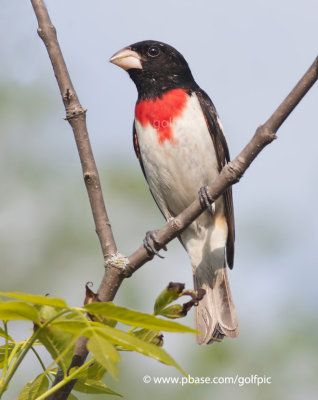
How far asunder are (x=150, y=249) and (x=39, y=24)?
44.8 inches

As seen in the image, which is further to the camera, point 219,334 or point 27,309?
point 219,334

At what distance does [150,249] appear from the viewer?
9.65ft

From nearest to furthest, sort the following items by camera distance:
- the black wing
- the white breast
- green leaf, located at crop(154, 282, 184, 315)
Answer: green leaf, located at crop(154, 282, 184, 315) < the white breast < the black wing

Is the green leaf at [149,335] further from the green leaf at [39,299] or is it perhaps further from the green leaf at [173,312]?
the green leaf at [39,299]

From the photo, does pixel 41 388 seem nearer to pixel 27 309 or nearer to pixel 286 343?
pixel 27 309

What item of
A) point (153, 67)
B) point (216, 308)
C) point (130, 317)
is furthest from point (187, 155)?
point (130, 317)

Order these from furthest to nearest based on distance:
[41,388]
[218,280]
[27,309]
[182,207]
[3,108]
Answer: [3,108] → [218,280] → [182,207] → [41,388] → [27,309]

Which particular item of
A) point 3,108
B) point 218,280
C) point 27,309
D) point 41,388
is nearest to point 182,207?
point 218,280

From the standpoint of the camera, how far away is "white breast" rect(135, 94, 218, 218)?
16.8 feet

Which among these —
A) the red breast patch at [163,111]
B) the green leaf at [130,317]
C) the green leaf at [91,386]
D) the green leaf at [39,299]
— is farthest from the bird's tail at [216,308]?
the green leaf at [39,299]

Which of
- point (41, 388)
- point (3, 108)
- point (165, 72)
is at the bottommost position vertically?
point (41, 388)

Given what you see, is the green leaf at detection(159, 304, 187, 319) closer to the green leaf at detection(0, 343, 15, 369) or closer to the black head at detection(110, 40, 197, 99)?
the green leaf at detection(0, 343, 15, 369)

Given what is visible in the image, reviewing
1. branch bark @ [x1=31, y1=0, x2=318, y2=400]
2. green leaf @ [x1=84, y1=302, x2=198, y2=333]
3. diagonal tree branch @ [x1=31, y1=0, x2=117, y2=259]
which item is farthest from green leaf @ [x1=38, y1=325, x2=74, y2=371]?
diagonal tree branch @ [x1=31, y1=0, x2=117, y2=259]

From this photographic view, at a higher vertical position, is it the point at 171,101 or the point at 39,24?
the point at 171,101
